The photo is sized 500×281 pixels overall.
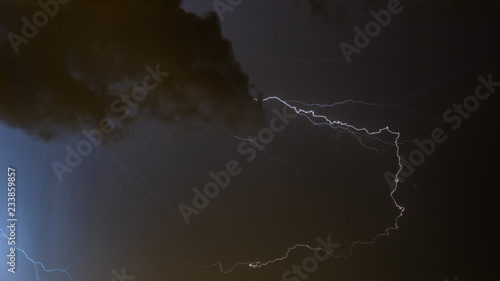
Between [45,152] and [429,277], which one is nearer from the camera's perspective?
[429,277]

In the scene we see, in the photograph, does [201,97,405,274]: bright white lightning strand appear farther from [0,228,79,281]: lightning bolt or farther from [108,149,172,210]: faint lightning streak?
[0,228,79,281]: lightning bolt

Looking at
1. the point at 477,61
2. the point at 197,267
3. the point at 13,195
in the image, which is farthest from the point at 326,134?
the point at 13,195

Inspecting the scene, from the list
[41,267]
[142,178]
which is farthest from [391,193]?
[41,267]

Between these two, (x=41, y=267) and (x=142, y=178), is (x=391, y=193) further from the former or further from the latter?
(x=41, y=267)

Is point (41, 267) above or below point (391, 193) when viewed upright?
above

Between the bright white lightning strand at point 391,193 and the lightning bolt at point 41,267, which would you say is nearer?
the bright white lightning strand at point 391,193

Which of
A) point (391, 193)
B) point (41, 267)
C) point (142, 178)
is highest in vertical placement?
point (142, 178)

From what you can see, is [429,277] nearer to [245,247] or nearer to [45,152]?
[245,247]

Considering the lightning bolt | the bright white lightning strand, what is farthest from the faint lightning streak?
the lightning bolt

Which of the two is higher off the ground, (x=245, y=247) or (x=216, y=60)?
(x=216, y=60)

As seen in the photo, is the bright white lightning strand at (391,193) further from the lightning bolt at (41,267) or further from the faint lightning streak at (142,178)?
the lightning bolt at (41,267)

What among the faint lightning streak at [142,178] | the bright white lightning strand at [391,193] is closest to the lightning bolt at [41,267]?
the faint lightning streak at [142,178]
